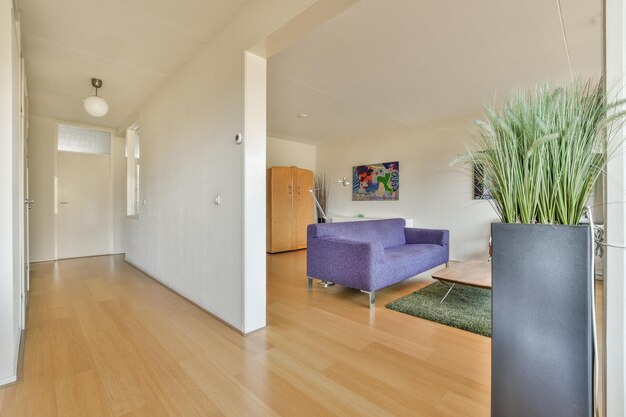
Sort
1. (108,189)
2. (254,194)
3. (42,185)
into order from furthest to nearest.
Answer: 1. (108,189)
2. (42,185)
3. (254,194)

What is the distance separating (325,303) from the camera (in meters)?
2.89

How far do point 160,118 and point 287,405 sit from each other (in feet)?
11.5

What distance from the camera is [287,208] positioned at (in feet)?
19.8

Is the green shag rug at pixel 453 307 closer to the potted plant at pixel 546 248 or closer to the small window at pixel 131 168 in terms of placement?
the potted plant at pixel 546 248

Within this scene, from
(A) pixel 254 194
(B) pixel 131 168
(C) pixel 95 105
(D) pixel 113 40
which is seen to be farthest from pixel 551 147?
(B) pixel 131 168

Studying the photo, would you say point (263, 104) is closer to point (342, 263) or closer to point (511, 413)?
point (342, 263)

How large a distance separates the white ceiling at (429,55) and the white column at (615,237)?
1.36 metres

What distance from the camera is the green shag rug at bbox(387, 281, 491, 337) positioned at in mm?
2369

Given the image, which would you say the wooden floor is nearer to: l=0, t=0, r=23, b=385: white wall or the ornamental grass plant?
l=0, t=0, r=23, b=385: white wall

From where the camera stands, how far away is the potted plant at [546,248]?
73 cm

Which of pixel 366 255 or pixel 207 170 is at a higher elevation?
pixel 207 170

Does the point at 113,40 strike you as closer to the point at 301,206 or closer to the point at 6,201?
the point at 6,201

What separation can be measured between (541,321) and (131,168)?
5790 mm

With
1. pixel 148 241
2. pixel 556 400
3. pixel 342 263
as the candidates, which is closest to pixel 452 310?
pixel 342 263
